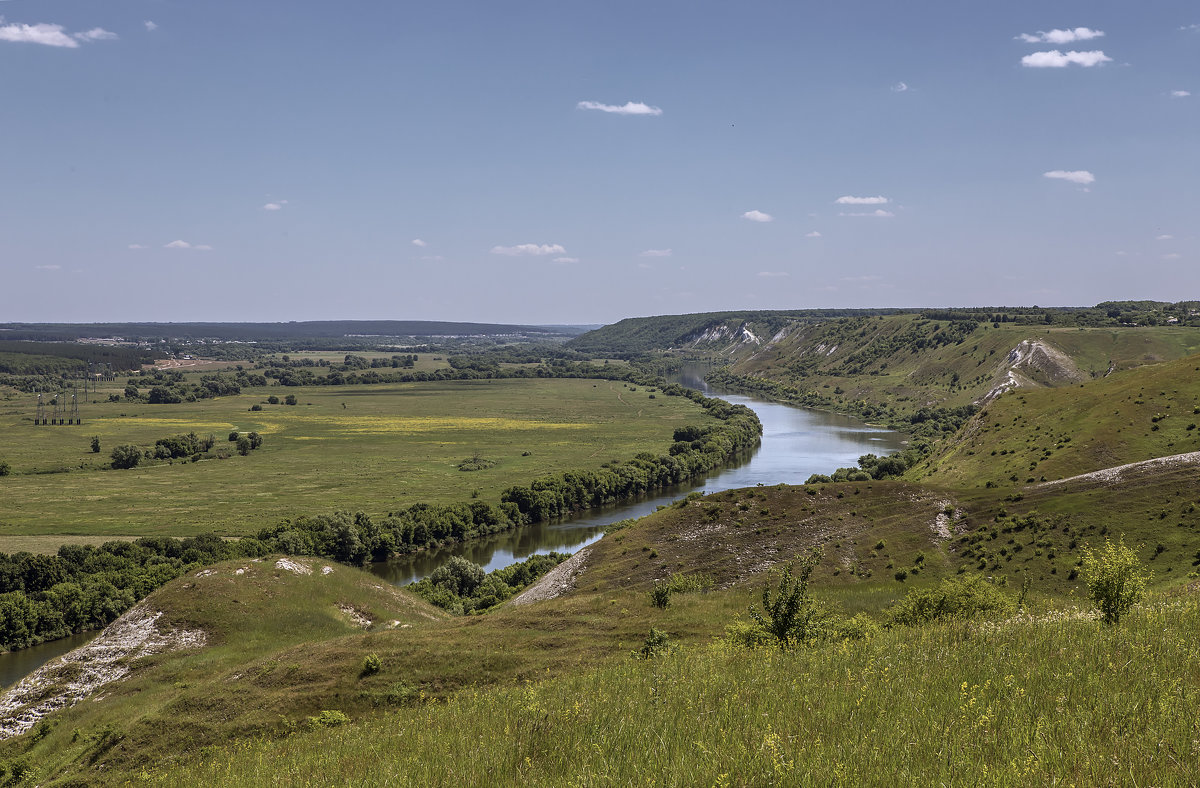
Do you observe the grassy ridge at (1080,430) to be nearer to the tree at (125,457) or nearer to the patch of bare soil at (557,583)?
the patch of bare soil at (557,583)

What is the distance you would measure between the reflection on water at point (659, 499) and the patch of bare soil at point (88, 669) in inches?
1809

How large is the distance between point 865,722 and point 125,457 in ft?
610

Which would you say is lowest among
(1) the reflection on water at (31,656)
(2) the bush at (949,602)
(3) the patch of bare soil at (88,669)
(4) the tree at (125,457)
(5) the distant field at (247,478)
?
(1) the reflection on water at (31,656)

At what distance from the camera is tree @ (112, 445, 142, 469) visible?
15718 centimetres

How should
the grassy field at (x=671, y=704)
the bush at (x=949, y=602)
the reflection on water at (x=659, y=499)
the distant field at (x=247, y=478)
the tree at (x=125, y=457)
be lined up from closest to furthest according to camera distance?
the grassy field at (x=671, y=704) → the bush at (x=949, y=602) → the reflection on water at (x=659, y=499) → the distant field at (x=247, y=478) → the tree at (x=125, y=457)

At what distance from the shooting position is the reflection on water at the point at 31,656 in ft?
210

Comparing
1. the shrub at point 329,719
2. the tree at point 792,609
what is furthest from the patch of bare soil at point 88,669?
the tree at point 792,609

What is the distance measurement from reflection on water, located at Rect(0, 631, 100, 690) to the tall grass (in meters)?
68.1

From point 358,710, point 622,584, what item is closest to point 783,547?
point 622,584

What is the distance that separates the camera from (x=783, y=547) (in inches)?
2258

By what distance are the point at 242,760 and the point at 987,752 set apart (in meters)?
20.2

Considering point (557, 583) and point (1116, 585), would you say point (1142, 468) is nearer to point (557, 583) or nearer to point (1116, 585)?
point (557, 583)

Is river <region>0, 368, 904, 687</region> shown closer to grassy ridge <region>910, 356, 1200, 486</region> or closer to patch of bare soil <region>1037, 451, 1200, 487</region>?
grassy ridge <region>910, 356, 1200, 486</region>

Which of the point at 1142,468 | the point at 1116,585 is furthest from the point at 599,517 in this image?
the point at 1116,585
